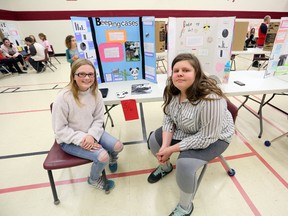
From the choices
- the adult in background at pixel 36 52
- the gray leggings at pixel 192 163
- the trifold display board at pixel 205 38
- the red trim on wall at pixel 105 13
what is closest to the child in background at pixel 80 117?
the gray leggings at pixel 192 163

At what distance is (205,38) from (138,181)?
1.62 m

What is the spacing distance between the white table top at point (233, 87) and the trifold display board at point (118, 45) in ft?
0.49

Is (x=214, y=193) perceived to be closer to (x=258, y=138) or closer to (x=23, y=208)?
(x=258, y=138)

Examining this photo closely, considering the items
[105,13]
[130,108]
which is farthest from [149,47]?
[105,13]

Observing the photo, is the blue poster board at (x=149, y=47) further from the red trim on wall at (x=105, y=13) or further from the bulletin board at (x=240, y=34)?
the red trim on wall at (x=105, y=13)

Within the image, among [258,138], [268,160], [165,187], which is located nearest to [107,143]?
[165,187]

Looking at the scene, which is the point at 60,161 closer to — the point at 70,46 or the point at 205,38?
the point at 205,38

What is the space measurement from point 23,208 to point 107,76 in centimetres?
152

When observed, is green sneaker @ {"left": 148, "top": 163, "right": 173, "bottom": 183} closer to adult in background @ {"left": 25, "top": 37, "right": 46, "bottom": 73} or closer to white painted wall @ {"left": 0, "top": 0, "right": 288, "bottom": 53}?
adult in background @ {"left": 25, "top": 37, "right": 46, "bottom": 73}

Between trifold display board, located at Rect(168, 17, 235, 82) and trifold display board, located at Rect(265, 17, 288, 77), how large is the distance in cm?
64

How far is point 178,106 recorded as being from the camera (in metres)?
1.30

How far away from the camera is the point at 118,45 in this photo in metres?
1.92

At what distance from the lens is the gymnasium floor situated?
4.78 feet

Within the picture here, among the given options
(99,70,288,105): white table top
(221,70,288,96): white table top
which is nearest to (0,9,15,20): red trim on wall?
(99,70,288,105): white table top
